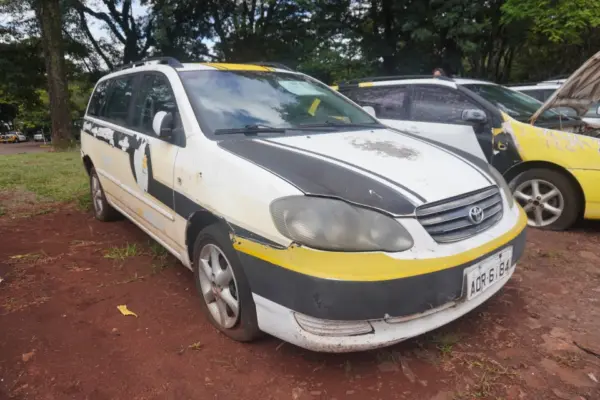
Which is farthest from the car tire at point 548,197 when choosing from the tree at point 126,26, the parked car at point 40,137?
the parked car at point 40,137

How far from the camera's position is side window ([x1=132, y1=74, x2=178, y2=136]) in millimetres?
3061

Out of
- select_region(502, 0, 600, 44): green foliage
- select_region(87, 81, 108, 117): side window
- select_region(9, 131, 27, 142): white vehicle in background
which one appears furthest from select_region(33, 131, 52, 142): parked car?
select_region(87, 81, 108, 117): side window

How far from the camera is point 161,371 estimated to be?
222 cm

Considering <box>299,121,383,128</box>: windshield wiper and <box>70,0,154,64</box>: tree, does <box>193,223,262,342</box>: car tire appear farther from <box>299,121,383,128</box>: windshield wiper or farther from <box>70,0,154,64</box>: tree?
<box>70,0,154,64</box>: tree

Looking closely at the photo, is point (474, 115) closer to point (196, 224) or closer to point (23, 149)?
point (196, 224)

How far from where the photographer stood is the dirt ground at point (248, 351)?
2.07m

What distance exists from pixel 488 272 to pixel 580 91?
128 inches

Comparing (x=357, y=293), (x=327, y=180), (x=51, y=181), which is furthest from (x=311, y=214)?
(x=51, y=181)

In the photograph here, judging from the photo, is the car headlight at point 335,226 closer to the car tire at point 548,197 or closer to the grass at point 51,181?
the car tire at point 548,197

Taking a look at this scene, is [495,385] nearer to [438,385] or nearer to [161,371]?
[438,385]

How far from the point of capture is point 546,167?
420 cm

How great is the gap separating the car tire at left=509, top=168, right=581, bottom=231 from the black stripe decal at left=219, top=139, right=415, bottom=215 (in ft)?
9.17

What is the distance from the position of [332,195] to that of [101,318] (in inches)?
68.0

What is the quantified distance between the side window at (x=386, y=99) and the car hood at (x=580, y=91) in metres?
1.45
